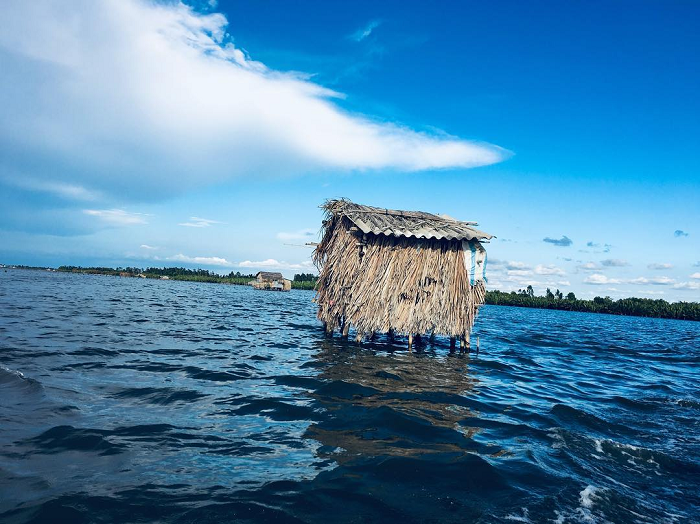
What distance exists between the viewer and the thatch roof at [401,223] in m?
12.1

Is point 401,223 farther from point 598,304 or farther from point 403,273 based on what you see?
point 598,304

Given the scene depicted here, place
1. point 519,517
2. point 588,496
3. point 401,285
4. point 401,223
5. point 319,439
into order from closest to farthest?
point 519,517, point 588,496, point 319,439, point 401,285, point 401,223

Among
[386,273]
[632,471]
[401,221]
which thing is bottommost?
[632,471]

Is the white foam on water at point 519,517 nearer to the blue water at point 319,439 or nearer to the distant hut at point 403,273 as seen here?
the blue water at point 319,439

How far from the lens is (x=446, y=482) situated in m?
4.43

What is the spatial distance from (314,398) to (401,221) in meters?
7.56

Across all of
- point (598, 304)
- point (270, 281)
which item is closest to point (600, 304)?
point (598, 304)

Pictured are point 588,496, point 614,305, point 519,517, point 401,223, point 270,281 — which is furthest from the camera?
point 270,281

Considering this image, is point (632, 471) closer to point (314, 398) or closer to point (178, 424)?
point (314, 398)

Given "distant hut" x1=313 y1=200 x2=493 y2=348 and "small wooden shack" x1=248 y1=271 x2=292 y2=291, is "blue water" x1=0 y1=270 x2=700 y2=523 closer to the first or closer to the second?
Result: "distant hut" x1=313 y1=200 x2=493 y2=348

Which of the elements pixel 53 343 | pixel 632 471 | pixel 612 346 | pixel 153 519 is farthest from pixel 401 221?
pixel 612 346

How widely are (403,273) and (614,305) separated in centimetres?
6296

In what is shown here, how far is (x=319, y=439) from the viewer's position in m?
5.35

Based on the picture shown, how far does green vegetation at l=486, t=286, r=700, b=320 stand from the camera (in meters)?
58.4
